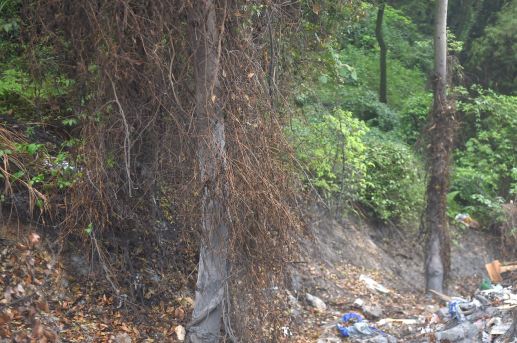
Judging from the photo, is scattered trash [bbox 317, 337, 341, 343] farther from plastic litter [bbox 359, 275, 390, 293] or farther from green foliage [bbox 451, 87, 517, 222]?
green foliage [bbox 451, 87, 517, 222]

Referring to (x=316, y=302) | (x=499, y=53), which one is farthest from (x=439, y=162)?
(x=499, y=53)

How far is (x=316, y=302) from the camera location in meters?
8.62

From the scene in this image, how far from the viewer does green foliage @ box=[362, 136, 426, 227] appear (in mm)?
12531

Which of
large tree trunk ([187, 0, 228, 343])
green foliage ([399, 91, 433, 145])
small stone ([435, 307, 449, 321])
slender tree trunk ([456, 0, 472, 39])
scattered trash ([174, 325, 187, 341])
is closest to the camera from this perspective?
large tree trunk ([187, 0, 228, 343])

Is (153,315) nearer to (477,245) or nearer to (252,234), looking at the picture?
(252,234)

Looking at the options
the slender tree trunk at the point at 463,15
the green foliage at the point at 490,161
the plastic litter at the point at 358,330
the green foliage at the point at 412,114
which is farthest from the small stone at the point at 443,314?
the slender tree trunk at the point at 463,15

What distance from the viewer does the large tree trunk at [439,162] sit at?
32.8 ft

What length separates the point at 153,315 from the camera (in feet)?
16.8

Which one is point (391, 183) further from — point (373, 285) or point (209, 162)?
point (209, 162)

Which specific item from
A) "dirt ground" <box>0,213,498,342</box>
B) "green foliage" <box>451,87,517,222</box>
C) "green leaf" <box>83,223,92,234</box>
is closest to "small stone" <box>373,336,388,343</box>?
"dirt ground" <box>0,213,498,342</box>

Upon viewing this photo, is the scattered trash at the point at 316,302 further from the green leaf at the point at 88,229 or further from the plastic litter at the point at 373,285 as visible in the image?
the green leaf at the point at 88,229

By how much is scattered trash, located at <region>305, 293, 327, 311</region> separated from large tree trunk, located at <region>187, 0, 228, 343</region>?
4.22 m

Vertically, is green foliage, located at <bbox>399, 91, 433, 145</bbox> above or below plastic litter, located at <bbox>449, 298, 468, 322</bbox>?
above

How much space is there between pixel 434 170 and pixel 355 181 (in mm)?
1983
